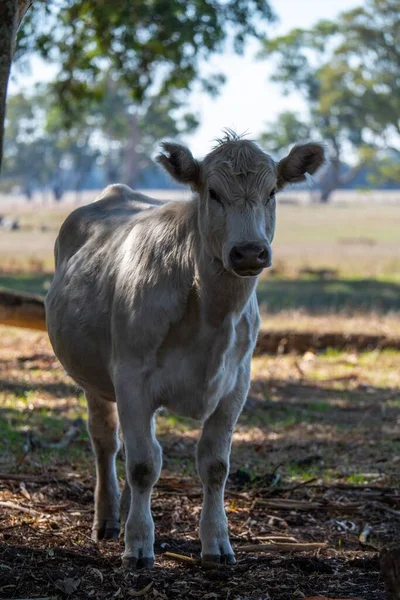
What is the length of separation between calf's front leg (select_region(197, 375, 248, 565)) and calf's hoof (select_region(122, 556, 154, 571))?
1.25 ft

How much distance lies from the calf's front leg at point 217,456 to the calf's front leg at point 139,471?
1.11 ft

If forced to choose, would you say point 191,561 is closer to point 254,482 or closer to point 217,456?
point 217,456

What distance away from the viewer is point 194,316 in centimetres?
571

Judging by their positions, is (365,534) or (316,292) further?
(316,292)

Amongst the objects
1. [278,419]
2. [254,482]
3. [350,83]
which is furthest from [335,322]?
[350,83]

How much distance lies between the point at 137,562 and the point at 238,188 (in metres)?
2.13

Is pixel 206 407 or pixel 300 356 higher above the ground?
pixel 206 407

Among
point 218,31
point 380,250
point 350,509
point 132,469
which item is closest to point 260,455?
point 350,509

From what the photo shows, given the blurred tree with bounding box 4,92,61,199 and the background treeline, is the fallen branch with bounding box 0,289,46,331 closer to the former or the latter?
the background treeline

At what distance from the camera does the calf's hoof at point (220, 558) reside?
577cm

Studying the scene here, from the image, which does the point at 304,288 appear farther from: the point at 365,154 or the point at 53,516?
the point at 365,154

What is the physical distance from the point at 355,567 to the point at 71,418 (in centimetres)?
495

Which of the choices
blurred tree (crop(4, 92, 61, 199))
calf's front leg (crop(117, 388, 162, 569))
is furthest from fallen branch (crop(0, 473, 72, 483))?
blurred tree (crop(4, 92, 61, 199))

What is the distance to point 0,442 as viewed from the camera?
8.99 m
